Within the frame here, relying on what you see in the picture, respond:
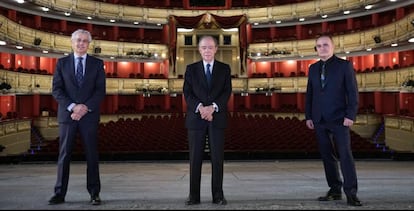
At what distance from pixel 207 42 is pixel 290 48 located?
25.9 m

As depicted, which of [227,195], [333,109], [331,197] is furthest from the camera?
[227,195]

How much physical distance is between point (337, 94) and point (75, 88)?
255 centimetres

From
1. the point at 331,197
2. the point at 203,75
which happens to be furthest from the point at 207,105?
the point at 331,197

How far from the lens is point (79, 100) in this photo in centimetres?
404

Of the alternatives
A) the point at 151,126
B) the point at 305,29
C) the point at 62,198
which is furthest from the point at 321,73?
the point at 305,29

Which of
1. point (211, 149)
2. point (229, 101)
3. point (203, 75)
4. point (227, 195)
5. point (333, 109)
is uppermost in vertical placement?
point (203, 75)

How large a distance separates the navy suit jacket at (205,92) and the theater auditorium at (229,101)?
765mm

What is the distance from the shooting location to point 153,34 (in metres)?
31.8

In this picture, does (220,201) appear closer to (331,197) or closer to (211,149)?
(211,149)

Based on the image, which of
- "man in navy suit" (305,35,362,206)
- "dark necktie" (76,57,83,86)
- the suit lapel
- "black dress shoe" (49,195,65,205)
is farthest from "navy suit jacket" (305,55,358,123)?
"black dress shoe" (49,195,65,205)

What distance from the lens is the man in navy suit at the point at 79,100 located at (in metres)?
3.98

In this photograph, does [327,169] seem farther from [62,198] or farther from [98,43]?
[98,43]

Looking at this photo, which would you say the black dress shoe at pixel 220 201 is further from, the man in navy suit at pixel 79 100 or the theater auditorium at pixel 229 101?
the man in navy suit at pixel 79 100

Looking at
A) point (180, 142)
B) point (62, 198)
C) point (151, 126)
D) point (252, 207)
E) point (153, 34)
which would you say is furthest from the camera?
point (153, 34)
